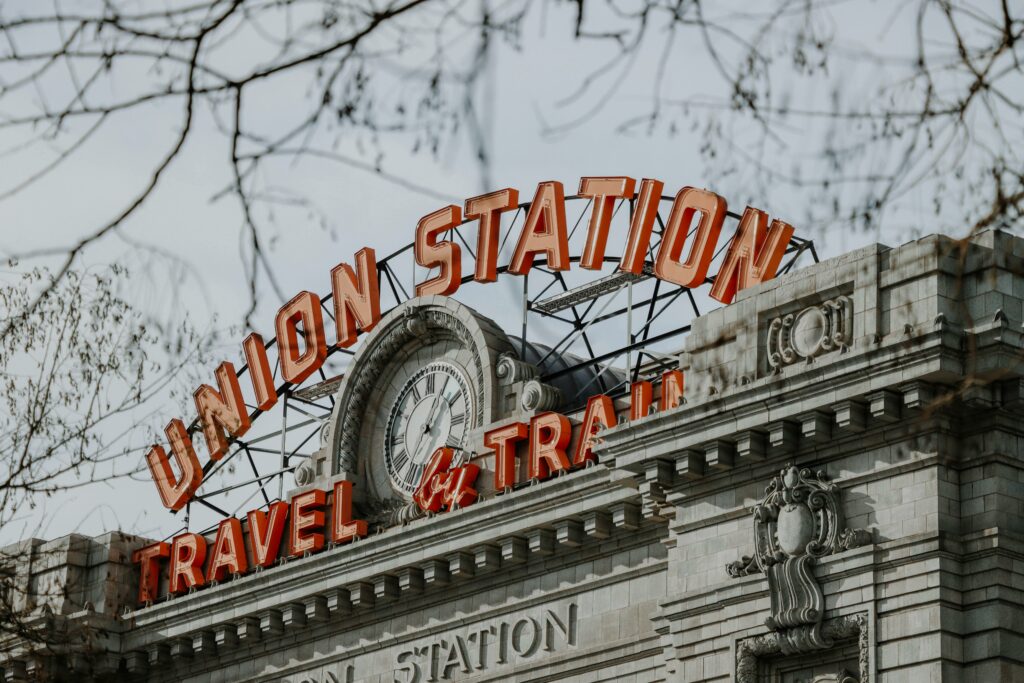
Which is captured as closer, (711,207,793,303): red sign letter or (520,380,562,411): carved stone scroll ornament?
(520,380,562,411): carved stone scroll ornament

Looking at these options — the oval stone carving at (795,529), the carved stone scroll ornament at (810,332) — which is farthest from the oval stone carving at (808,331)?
the oval stone carving at (795,529)

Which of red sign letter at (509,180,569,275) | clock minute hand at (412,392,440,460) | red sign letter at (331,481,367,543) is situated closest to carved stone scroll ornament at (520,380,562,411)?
clock minute hand at (412,392,440,460)

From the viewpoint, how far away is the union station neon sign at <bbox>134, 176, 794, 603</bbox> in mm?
39281

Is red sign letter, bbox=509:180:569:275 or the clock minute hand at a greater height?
red sign letter, bbox=509:180:569:275

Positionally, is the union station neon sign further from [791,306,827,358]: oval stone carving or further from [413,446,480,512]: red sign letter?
[791,306,827,358]: oval stone carving

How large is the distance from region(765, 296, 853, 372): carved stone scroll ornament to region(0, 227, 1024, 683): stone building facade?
35mm

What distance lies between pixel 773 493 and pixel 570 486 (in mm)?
6428

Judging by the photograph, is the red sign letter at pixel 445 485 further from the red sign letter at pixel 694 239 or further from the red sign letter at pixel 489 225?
the red sign letter at pixel 694 239

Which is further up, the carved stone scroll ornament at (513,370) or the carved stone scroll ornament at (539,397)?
the carved stone scroll ornament at (513,370)

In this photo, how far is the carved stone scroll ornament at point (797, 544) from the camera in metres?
30.6

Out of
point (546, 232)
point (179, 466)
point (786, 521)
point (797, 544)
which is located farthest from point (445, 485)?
point (179, 466)

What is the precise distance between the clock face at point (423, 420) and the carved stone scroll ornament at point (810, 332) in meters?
11.1

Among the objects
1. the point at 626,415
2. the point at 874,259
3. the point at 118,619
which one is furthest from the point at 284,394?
the point at 874,259

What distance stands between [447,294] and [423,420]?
3180 millimetres
